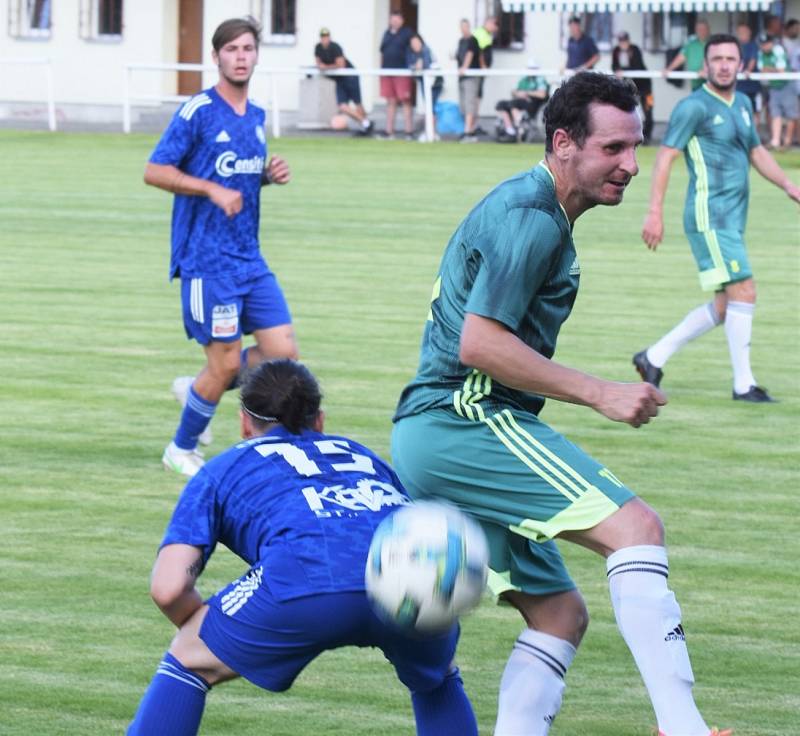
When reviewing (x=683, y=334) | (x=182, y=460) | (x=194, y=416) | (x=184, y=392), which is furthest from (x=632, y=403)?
(x=683, y=334)

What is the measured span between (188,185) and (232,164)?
313 mm

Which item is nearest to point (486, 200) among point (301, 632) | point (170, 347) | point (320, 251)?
point (301, 632)

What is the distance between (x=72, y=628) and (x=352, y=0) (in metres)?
40.1

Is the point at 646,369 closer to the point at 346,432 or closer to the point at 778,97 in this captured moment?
the point at 346,432

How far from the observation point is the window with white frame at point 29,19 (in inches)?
1889

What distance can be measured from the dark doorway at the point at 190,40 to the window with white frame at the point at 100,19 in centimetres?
151

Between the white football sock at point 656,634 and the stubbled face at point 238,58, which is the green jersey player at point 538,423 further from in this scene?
the stubbled face at point 238,58

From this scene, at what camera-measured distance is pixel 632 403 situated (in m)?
4.93

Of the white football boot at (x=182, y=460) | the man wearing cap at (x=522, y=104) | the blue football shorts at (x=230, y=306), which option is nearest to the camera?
the blue football shorts at (x=230, y=306)

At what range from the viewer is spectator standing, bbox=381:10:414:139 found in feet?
125

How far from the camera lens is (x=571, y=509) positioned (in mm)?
5125

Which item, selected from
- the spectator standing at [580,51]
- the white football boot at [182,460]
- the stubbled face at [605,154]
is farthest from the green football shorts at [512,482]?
the spectator standing at [580,51]

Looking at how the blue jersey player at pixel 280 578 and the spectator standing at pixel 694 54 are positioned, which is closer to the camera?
the blue jersey player at pixel 280 578

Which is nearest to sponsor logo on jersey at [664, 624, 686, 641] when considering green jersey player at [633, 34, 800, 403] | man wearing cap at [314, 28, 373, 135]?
green jersey player at [633, 34, 800, 403]
